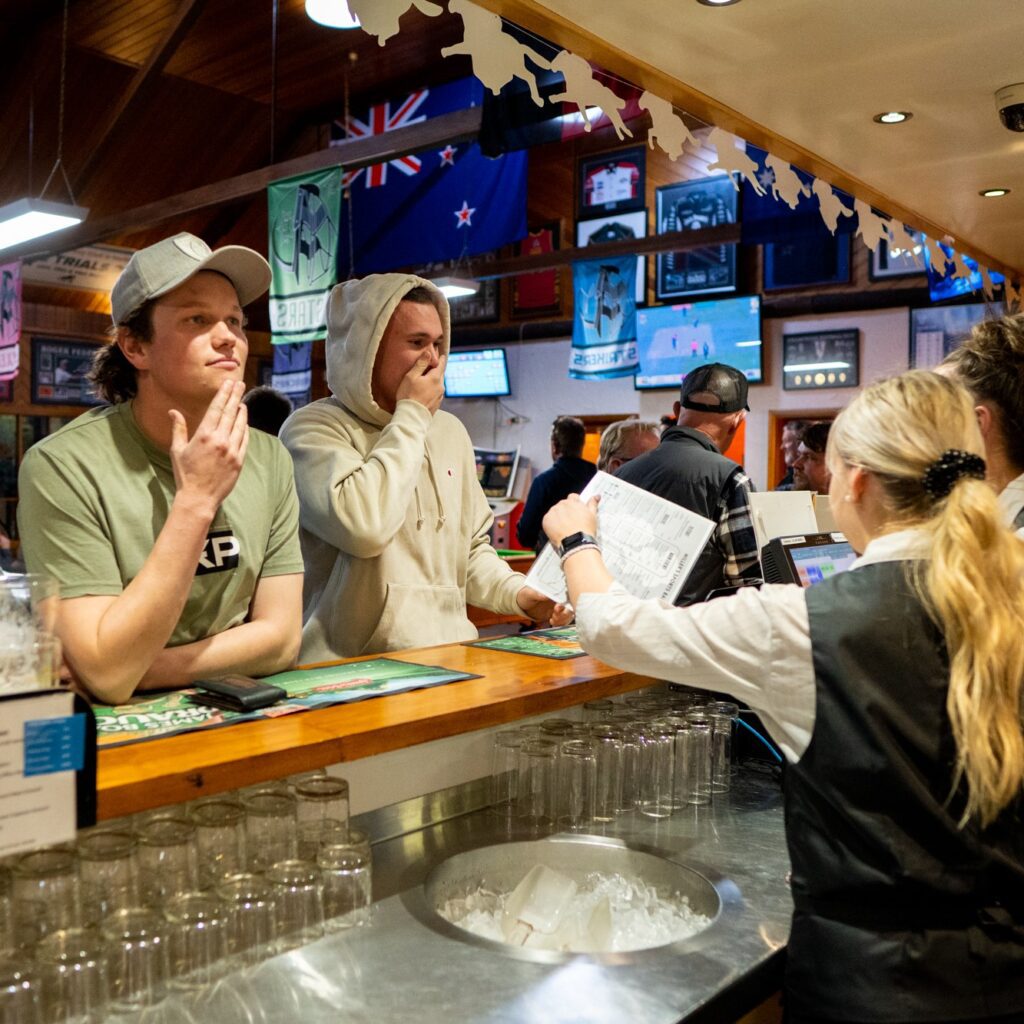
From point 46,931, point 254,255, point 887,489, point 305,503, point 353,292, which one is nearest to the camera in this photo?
point 46,931

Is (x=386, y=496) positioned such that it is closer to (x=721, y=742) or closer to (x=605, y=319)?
(x=721, y=742)

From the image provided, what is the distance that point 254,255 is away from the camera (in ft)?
6.28

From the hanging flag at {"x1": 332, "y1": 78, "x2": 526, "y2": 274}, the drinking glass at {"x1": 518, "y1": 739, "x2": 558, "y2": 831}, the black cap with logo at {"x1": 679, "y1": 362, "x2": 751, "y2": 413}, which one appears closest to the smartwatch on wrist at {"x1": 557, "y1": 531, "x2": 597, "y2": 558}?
the drinking glass at {"x1": 518, "y1": 739, "x2": 558, "y2": 831}

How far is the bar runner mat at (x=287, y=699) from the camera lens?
60.2 inches

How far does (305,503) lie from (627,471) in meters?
2.01

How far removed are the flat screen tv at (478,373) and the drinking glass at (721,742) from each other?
35.0ft

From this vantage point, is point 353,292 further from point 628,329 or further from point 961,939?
point 628,329

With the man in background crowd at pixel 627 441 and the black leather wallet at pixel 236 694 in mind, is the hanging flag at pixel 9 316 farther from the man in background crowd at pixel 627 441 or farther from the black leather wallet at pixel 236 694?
the black leather wallet at pixel 236 694

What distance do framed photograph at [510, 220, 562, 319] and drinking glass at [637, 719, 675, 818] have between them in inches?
415

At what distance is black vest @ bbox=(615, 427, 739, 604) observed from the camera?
12.1 feet

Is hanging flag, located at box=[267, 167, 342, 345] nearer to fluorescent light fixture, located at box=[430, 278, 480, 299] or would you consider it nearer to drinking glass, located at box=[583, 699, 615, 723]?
fluorescent light fixture, located at box=[430, 278, 480, 299]

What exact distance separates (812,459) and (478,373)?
7.57m

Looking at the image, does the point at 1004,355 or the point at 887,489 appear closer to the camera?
the point at 887,489

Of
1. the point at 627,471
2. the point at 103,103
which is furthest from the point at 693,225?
the point at 627,471
